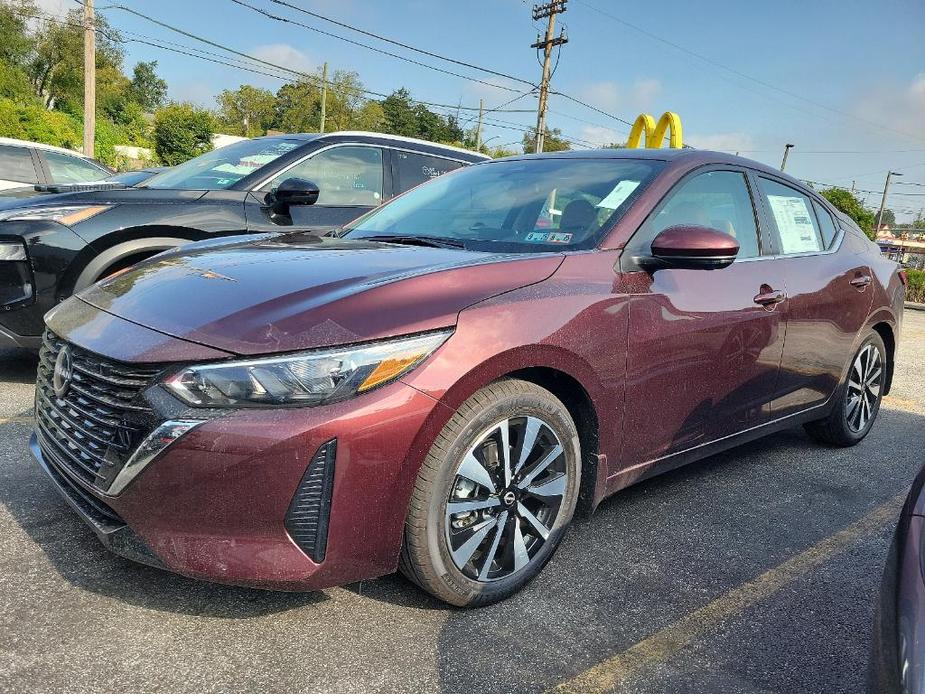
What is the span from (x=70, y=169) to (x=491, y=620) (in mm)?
10139

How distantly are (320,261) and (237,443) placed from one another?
0.83m

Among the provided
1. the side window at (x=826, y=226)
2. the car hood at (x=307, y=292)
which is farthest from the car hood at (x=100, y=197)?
the side window at (x=826, y=226)

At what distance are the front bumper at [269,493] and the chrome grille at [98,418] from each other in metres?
0.09

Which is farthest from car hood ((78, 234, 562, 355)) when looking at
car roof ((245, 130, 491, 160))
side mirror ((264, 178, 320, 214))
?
car roof ((245, 130, 491, 160))

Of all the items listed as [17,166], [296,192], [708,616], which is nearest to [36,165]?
[17,166]

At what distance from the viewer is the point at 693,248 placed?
8.37 ft

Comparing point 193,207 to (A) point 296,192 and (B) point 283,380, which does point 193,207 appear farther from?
(B) point 283,380

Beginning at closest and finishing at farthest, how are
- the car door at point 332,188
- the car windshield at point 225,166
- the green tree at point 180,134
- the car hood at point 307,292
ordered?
the car hood at point 307,292
the car door at point 332,188
the car windshield at point 225,166
the green tree at point 180,134

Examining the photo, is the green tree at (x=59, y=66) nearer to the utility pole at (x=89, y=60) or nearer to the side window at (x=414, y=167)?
the utility pole at (x=89, y=60)

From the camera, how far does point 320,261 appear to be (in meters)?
2.43

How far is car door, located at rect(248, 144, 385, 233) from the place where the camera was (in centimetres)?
482

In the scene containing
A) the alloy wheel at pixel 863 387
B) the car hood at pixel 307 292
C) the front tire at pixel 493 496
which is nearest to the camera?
the car hood at pixel 307 292

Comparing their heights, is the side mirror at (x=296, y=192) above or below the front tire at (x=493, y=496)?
above

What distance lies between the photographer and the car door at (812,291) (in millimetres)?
3418
